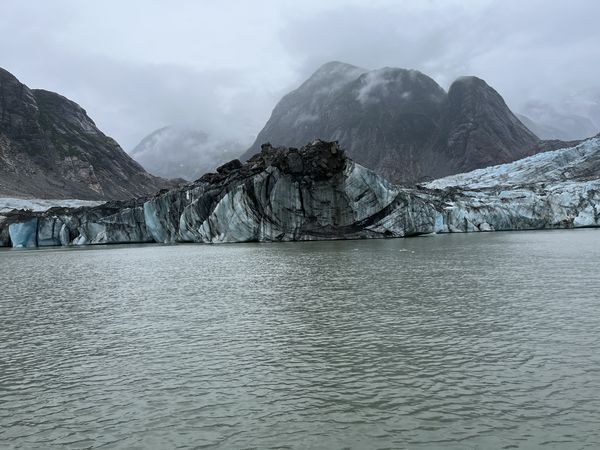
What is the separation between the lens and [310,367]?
9961 mm

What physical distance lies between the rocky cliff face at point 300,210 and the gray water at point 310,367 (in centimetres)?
3391

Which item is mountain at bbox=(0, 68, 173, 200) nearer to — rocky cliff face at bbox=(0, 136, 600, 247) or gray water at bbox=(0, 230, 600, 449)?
rocky cliff face at bbox=(0, 136, 600, 247)

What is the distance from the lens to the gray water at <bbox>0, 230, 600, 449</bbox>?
7023 millimetres

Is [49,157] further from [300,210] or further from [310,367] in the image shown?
[310,367]

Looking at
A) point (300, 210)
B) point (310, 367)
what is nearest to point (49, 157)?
point (300, 210)

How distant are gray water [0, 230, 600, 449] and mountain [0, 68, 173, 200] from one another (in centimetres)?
14811

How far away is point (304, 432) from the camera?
701cm

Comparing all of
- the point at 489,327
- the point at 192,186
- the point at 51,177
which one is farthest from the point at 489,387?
the point at 51,177

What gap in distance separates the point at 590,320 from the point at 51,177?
179 metres

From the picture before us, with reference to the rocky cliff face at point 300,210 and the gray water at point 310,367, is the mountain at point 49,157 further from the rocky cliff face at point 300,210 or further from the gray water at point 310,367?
the gray water at point 310,367

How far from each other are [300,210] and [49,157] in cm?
15189

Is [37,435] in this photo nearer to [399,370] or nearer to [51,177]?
[399,370]

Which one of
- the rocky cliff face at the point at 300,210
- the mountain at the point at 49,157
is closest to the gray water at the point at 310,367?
the rocky cliff face at the point at 300,210

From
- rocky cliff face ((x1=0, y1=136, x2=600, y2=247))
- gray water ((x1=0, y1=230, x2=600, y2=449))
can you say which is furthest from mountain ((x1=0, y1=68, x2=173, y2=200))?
gray water ((x1=0, y1=230, x2=600, y2=449))
